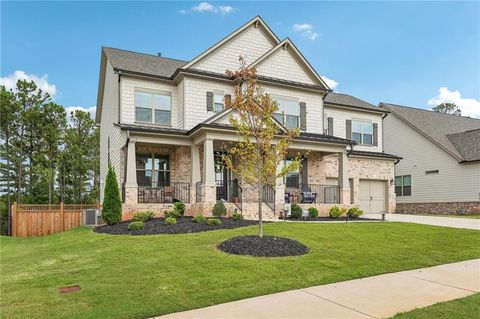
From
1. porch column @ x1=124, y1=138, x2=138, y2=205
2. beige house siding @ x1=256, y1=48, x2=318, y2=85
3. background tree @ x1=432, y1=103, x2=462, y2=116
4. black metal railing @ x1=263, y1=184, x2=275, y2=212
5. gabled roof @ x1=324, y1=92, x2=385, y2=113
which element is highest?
background tree @ x1=432, y1=103, x2=462, y2=116

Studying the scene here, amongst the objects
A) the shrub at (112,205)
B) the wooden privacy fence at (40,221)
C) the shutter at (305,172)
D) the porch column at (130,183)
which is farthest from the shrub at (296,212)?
the wooden privacy fence at (40,221)

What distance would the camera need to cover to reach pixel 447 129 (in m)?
29.7

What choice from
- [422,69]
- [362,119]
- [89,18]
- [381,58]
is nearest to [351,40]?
[381,58]

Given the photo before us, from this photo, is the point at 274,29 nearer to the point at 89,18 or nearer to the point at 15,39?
the point at 89,18

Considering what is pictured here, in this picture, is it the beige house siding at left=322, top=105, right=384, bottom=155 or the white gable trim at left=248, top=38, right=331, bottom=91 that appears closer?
the white gable trim at left=248, top=38, right=331, bottom=91

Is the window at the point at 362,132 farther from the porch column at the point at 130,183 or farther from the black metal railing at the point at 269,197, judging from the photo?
the porch column at the point at 130,183

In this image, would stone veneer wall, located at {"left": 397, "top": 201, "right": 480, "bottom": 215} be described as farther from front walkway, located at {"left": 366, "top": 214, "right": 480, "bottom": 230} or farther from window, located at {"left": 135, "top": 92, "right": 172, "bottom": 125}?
window, located at {"left": 135, "top": 92, "right": 172, "bottom": 125}

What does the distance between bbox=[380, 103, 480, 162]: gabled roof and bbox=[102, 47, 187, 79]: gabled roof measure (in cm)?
1735

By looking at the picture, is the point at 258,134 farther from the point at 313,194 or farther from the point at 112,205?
the point at 313,194

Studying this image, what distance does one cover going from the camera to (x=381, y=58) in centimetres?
1911

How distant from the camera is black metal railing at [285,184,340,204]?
19344 mm

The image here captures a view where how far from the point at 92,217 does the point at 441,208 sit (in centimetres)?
2233

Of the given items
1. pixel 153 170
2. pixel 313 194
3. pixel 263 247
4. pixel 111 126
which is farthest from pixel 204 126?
pixel 263 247

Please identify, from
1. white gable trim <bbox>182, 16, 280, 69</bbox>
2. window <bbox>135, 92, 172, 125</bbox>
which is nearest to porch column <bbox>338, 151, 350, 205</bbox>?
white gable trim <bbox>182, 16, 280, 69</bbox>
